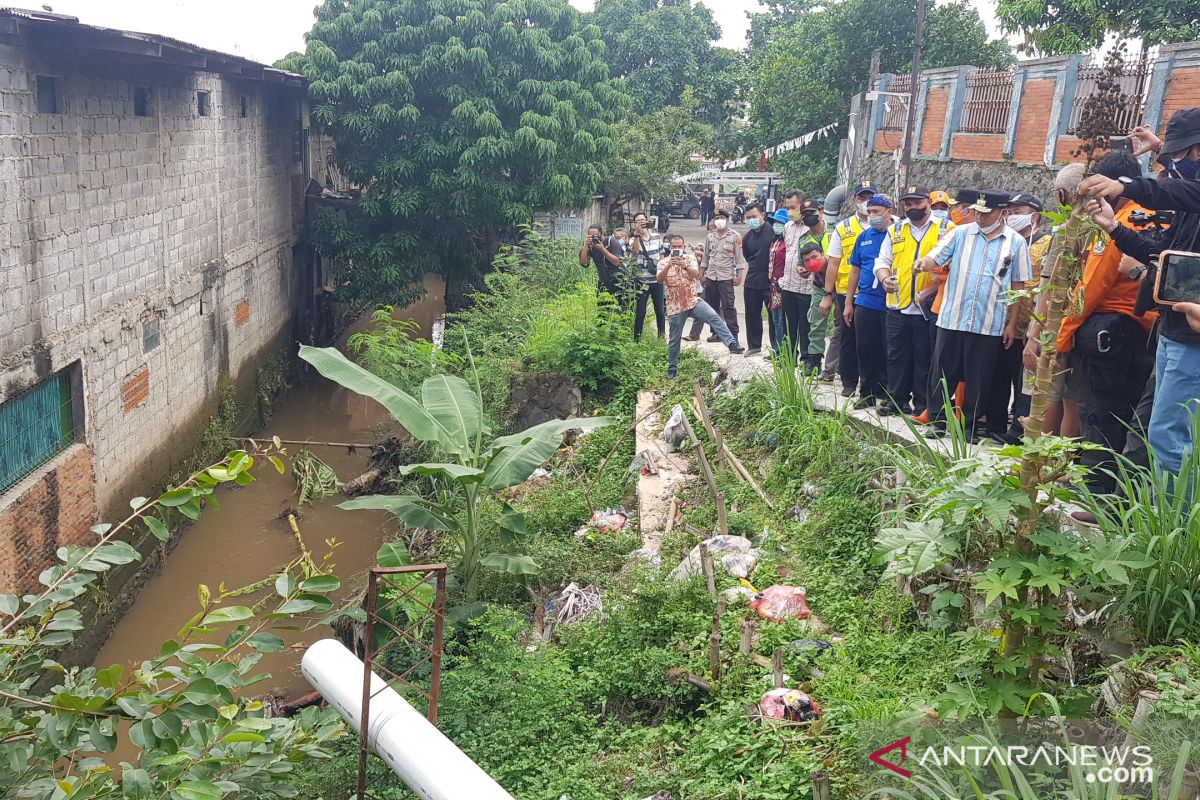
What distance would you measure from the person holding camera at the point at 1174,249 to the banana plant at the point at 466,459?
359cm

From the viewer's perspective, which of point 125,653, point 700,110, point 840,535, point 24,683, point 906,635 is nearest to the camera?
point 24,683

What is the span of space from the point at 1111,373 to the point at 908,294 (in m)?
1.76

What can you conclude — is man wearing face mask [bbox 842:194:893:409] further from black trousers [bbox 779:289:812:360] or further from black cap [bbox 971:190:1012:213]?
black trousers [bbox 779:289:812:360]

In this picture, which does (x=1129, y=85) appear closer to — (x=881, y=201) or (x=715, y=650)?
(x=881, y=201)

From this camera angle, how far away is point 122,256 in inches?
364

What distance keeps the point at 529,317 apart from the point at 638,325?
1.48 meters

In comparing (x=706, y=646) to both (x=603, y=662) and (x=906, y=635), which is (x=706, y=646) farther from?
(x=906, y=635)

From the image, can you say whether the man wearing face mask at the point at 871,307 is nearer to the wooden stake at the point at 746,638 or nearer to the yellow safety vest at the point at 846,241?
the yellow safety vest at the point at 846,241

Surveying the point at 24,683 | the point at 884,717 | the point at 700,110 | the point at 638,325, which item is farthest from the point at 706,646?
the point at 700,110

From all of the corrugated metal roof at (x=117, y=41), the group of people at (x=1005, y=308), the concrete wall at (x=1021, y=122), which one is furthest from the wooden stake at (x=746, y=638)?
the concrete wall at (x=1021, y=122)

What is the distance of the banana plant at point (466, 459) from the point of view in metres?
6.51

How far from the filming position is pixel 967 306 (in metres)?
5.93

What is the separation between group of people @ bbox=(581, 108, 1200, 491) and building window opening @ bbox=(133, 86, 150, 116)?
624 cm

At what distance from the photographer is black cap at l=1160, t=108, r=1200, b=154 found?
13.9ft
